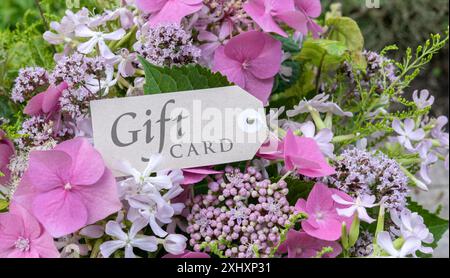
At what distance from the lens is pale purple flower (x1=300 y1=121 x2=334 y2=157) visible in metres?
0.70

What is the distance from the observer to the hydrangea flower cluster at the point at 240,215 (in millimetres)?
616

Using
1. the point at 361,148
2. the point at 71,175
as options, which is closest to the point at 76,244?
the point at 71,175

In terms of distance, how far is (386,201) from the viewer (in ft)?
2.19

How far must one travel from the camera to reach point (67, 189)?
0.61 meters

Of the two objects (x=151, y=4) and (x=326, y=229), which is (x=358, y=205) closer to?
(x=326, y=229)

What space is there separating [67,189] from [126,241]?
75 millimetres

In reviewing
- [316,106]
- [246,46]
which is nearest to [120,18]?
[246,46]

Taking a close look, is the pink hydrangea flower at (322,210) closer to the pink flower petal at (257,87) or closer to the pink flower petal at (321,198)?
the pink flower petal at (321,198)

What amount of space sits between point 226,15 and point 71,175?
276 mm

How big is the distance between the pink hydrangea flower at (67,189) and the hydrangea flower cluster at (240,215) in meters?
0.09

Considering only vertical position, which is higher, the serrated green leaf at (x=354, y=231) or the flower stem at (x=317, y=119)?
the flower stem at (x=317, y=119)

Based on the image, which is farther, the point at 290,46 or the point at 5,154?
the point at 290,46

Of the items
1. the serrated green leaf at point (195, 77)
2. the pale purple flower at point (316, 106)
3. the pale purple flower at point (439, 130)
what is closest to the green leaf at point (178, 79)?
the serrated green leaf at point (195, 77)
